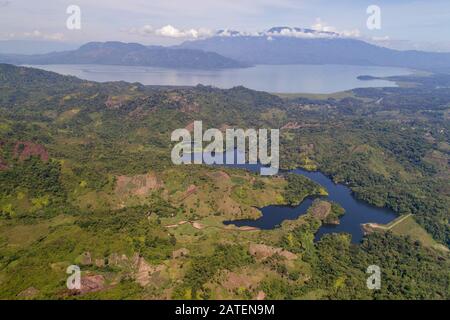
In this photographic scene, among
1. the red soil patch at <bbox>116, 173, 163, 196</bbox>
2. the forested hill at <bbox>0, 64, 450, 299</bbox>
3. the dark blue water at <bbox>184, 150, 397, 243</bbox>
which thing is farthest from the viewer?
the red soil patch at <bbox>116, 173, 163, 196</bbox>

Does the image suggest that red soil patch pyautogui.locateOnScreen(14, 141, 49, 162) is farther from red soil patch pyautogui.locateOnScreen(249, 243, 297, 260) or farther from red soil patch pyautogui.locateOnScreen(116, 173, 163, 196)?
red soil patch pyautogui.locateOnScreen(249, 243, 297, 260)

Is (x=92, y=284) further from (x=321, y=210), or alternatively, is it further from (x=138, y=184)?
(x=321, y=210)

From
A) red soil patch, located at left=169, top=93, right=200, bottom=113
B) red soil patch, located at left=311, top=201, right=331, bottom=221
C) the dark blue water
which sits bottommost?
the dark blue water

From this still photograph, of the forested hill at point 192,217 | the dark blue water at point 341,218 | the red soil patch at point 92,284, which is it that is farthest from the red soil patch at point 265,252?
the red soil patch at point 92,284

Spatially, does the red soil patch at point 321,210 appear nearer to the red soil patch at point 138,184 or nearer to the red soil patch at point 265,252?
the red soil patch at point 265,252

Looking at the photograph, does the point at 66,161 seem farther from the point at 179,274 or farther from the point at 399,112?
the point at 399,112

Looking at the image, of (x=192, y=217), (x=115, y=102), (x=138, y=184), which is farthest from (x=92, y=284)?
(x=115, y=102)

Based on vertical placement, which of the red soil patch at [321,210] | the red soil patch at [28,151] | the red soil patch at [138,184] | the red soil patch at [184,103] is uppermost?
the red soil patch at [184,103]

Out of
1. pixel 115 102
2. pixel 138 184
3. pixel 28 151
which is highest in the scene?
pixel 115 102

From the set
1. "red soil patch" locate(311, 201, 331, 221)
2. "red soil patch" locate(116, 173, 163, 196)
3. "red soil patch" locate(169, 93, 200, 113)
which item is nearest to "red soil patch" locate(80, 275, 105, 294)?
"red soil patch" locate(116, 173, 163, 196)
